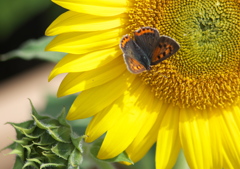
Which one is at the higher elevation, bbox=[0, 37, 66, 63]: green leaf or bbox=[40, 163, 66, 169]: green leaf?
bbox=[0, 37, 66, 63]: green leaf

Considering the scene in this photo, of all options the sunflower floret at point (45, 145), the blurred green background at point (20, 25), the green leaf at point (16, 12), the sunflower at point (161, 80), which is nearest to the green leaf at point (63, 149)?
the sunflower floret at point (45, 145)

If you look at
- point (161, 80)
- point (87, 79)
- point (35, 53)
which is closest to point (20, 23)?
point (35, 53)

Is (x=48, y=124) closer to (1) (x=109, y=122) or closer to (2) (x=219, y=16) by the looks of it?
(1) (x=109, y=122)

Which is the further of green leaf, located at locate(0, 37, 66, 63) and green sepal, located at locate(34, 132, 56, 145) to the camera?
green leaf, located at locate(0, 37, 66, 63)

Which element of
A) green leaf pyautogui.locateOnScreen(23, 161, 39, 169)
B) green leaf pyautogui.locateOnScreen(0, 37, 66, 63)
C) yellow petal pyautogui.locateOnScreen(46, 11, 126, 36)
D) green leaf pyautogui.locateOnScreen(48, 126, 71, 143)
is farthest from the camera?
green leaf pyautogui.locateOnScreen(0, 37, 66, 63)

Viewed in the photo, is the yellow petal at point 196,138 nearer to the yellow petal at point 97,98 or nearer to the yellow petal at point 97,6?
the yellow petal at point 97,98

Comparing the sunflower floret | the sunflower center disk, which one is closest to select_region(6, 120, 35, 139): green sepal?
the sunflower floret

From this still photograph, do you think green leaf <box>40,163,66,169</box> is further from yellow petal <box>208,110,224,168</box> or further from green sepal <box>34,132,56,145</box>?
yellow petal <box>208,110,224,168</box>
